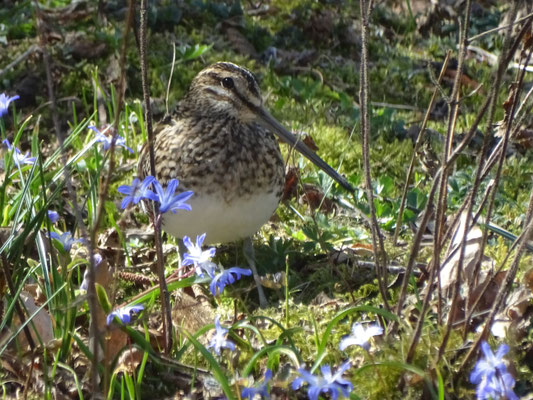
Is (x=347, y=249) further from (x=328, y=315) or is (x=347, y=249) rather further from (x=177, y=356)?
(x=177, y=356)

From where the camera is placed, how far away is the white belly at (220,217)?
3.87 m

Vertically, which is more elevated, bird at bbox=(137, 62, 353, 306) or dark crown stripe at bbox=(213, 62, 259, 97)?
dark crown stripe at bbox=(213, 62, 259, 97)

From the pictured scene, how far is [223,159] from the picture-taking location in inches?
159

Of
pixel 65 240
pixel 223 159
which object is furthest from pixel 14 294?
pixel 223 159

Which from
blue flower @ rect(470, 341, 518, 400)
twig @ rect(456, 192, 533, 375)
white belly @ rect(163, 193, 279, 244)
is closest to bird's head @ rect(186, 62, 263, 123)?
white belly @ rect(163, 193, 279, 244)

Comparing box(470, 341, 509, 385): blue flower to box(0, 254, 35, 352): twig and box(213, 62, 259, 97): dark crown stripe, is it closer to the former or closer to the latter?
box(0, 254, 35, 352): twig

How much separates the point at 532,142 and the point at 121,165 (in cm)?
239

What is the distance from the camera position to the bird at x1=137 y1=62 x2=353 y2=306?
3.92 meters

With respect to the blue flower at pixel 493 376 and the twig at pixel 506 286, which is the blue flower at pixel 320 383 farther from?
the twig at pixel 506 286

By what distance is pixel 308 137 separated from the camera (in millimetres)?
5227

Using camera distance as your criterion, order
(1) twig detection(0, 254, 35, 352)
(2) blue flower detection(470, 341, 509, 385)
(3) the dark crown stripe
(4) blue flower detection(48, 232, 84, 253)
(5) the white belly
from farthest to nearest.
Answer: (3) the dark crown stripe
(5) the white belly
(4) blue flower detection(48, 232, 84, 253)
(1) twig detection(0, 254, 35, 352)
(2) blue flower detection(470, 341, 509, 385)

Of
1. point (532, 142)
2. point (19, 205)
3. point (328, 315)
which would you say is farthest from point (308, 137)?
point (19, 205)

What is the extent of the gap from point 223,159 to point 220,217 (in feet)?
0.96

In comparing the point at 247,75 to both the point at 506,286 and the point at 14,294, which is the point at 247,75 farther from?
the point at 506,286
